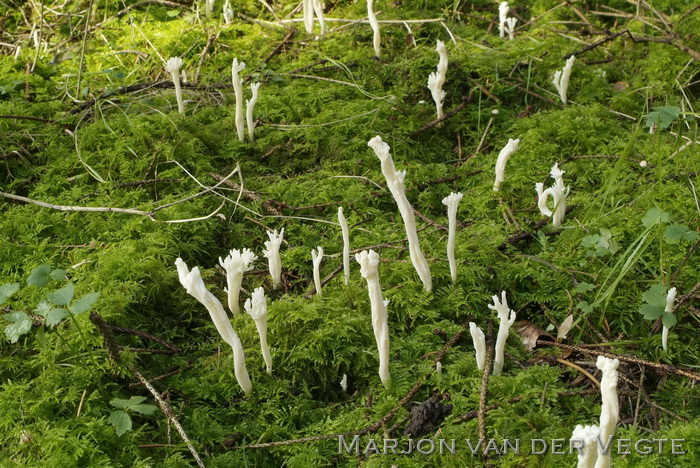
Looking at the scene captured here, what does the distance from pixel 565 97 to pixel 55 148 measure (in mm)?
2907

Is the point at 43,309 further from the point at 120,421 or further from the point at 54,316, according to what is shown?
the point at 120,421

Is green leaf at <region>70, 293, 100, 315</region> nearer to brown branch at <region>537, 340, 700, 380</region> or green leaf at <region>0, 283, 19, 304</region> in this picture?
green leaf at <region>0, 283, 19, 304</region>

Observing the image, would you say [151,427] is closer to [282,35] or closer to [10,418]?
[10,418]

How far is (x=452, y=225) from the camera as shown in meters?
2.64

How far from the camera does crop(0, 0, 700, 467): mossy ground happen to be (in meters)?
2.27

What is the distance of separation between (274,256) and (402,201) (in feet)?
2.03

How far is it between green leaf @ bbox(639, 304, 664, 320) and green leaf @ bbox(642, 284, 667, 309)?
0.07 ft

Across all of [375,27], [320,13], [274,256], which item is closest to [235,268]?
[274,256]

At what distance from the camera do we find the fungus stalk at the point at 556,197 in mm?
3023

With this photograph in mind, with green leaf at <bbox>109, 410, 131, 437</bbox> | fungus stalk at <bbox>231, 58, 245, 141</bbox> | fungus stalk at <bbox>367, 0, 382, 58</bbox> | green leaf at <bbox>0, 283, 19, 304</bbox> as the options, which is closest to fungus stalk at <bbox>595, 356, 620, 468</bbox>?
green leaf at <bbox>109, 410, 131, 437</bbox>

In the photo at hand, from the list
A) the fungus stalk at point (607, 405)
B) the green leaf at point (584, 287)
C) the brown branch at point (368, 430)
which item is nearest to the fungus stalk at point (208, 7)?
the green leaf at point (584, 287)

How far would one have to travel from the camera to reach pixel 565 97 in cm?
406

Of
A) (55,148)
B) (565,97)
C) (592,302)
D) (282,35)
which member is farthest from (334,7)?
(592,302)

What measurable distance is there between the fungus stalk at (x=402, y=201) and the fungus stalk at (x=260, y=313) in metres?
0.61
